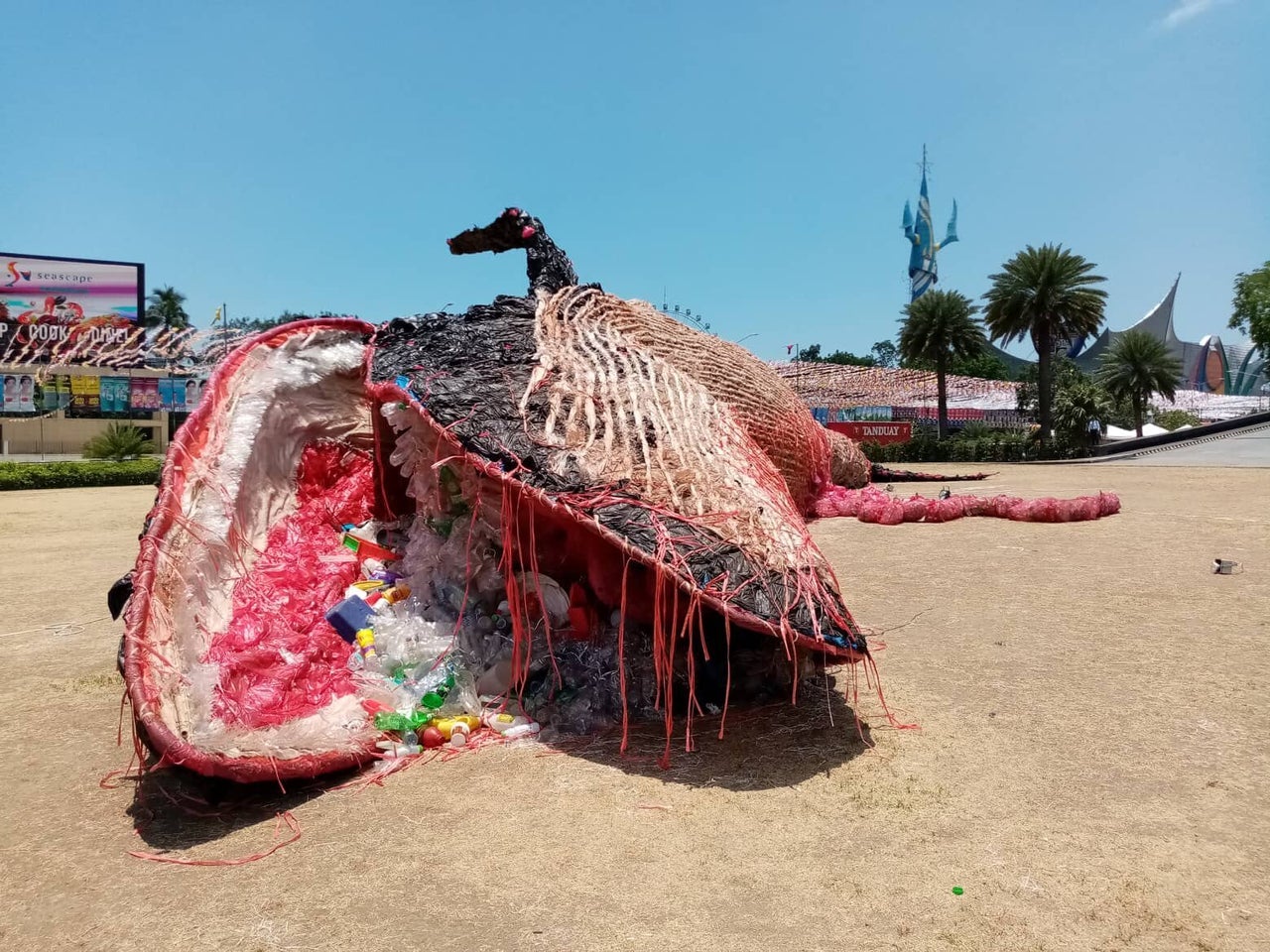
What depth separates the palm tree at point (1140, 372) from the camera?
3259 cm

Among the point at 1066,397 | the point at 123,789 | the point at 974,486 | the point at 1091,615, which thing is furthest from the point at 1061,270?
the point at 123,789

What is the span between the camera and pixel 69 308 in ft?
109

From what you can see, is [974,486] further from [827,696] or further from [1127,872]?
[1127,872]

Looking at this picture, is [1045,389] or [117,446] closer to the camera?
[117,446]

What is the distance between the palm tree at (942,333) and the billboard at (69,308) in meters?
27.8

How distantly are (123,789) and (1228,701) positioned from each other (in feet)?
14.2

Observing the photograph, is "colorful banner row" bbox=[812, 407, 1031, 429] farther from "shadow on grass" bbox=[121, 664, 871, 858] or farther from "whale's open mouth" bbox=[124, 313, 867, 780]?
"shadow on grass" bbox=[121, 664, 871, 858]

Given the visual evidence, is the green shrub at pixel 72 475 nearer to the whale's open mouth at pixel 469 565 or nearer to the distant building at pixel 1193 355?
the whale's open mouth at pixel 469 565

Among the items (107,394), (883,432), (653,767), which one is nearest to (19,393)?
(107,394)

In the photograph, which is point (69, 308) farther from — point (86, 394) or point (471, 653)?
point (471, 653)

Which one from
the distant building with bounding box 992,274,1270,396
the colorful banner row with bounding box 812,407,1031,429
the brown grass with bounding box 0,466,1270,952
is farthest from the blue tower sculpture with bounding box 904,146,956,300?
the brown grass with bounding box 0,466,1270,952

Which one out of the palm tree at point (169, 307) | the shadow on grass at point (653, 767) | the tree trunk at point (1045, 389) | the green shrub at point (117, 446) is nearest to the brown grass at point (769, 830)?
the shadow on grass at point (653, 767)

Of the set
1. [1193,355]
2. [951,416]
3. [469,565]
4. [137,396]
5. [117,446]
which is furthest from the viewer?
[1193,355]

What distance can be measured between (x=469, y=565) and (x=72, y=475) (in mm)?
18225
